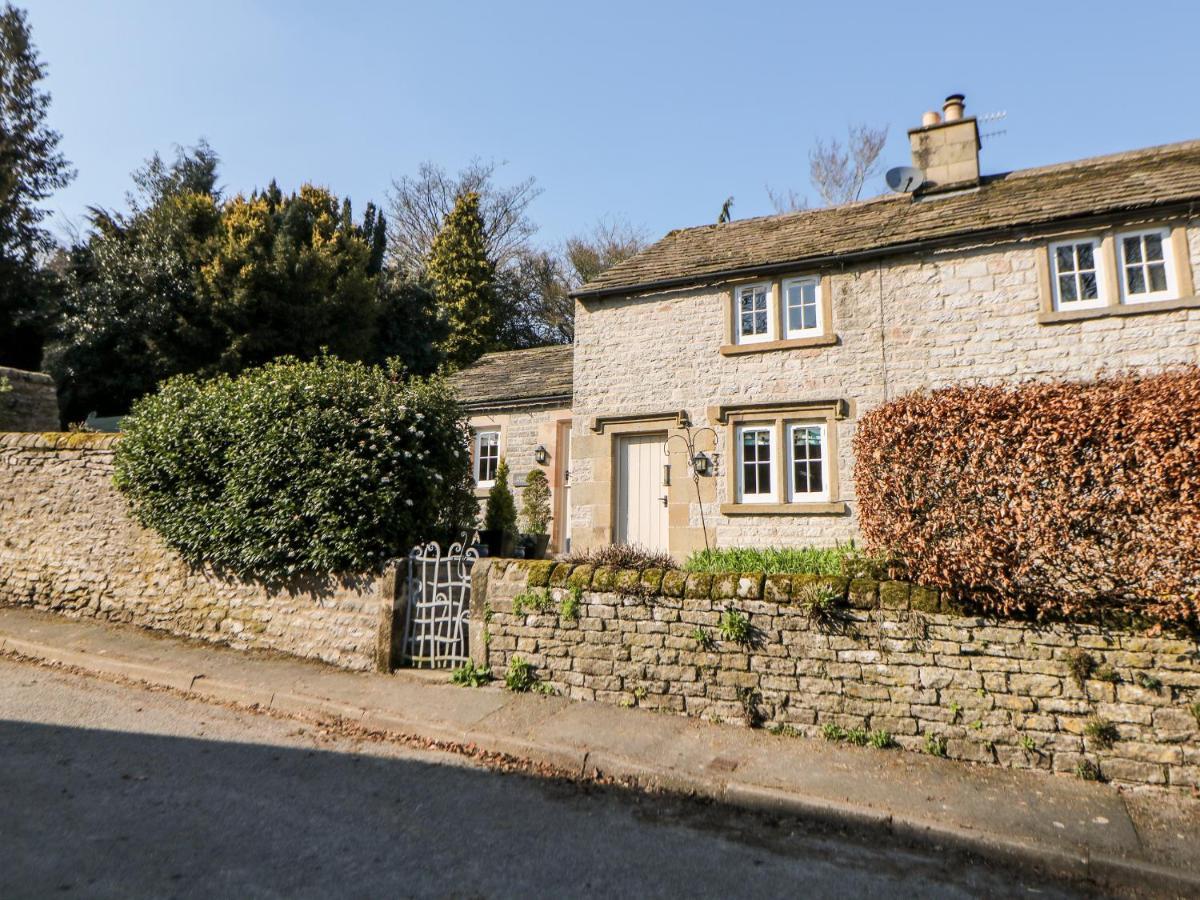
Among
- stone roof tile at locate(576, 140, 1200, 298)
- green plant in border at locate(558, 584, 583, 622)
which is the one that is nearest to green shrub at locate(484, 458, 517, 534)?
Result: stone roof tile at locate(576, 140, 1200, 298)

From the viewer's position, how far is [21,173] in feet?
74.7

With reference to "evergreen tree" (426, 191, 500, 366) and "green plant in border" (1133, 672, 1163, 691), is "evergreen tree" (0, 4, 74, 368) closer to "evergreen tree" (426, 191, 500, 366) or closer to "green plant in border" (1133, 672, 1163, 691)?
"evergreen tree" (426, 191, 500, 366)

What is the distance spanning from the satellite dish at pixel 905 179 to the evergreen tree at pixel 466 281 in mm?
19706

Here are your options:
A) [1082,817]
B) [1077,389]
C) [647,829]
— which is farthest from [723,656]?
[1077,389]

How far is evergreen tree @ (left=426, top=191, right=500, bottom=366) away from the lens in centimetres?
3009

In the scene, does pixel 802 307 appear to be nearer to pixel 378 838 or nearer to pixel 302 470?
pixel 302 470

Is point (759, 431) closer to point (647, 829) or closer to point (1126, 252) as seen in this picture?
point (1126, 252)

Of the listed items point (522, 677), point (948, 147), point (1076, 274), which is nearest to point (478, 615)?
point (522, 677)

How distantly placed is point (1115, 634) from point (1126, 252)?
26.3 ft

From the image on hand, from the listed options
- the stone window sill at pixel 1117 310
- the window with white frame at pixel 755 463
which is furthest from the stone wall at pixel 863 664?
the stone window sill at pixel 1117 310

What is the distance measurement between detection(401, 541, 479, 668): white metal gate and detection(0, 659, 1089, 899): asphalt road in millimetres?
1823

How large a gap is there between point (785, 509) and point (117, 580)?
989 cm

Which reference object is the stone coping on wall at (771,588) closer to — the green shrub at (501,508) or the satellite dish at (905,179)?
the green shrub at (501,508)

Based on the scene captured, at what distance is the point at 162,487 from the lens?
905cm
